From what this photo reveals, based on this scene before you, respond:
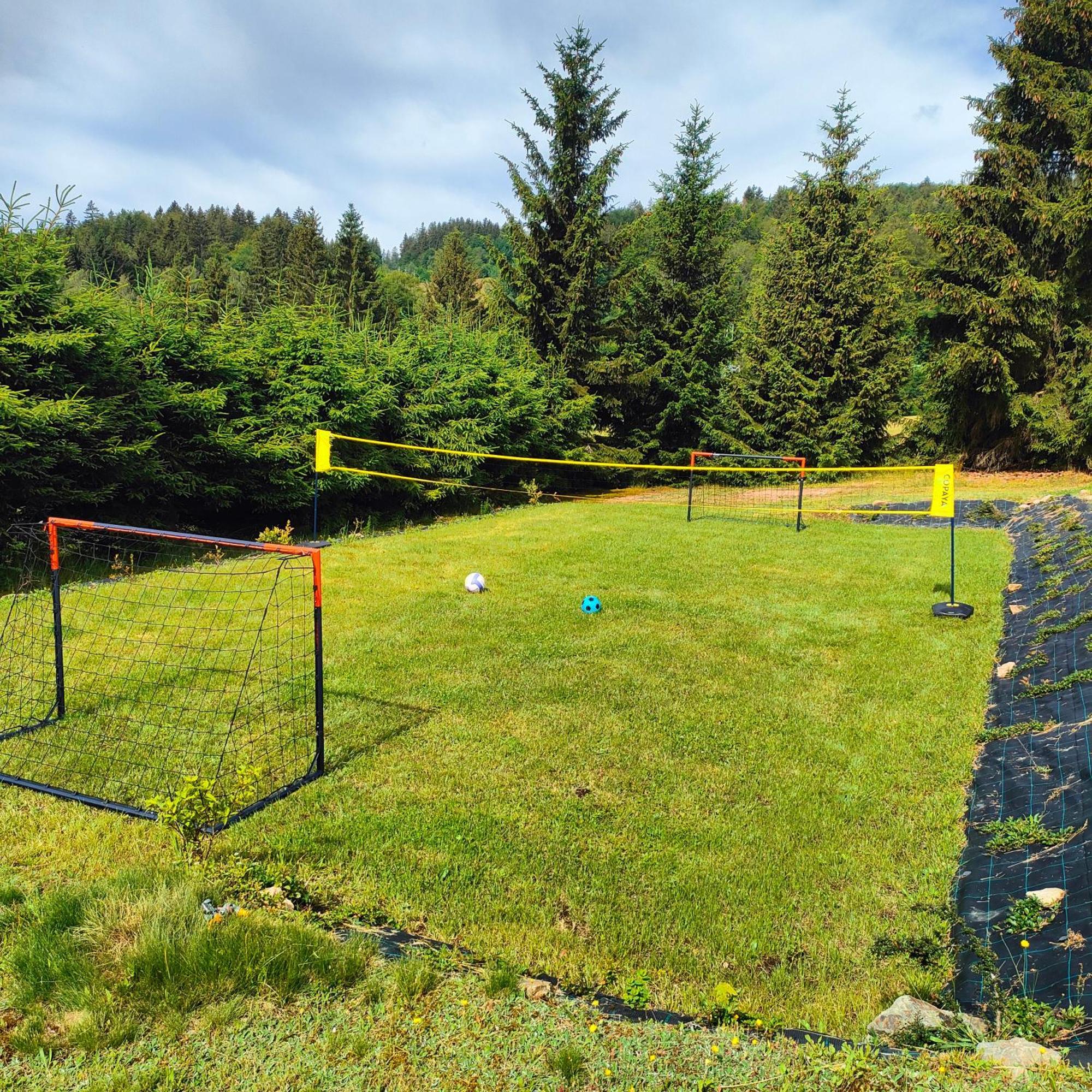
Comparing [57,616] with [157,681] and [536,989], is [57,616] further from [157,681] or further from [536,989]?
[536,989]

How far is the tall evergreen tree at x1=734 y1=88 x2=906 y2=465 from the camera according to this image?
21.7 m

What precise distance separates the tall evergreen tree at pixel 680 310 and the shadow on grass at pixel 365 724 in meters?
18.1

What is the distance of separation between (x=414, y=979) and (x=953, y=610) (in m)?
7.10

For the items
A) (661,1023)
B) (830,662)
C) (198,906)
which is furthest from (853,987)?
(830,662)

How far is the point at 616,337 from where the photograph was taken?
22625 millimetres

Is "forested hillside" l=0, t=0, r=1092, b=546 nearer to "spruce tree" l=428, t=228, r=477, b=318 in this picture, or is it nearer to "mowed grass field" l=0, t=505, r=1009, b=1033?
"mowed grass field" l=0, t=505, r=1009, b=1033

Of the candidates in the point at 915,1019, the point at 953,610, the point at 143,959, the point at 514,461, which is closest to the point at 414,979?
the point at 143,959

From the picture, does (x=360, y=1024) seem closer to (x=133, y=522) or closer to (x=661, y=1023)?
(x=661, y=1023)

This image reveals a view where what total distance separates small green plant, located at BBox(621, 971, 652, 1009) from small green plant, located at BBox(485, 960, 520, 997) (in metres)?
0.42

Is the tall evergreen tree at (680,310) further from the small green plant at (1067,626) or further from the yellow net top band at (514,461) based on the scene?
the small green plant at (1067,626)

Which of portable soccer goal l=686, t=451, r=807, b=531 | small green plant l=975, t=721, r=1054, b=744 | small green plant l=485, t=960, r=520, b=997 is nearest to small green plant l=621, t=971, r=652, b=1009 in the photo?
small green plant l=485, t=960, r=520, b=997

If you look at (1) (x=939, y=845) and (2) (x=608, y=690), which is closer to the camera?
(1) (x=939, y=845)

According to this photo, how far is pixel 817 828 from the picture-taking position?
3.96 m

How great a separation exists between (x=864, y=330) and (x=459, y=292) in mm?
29535
